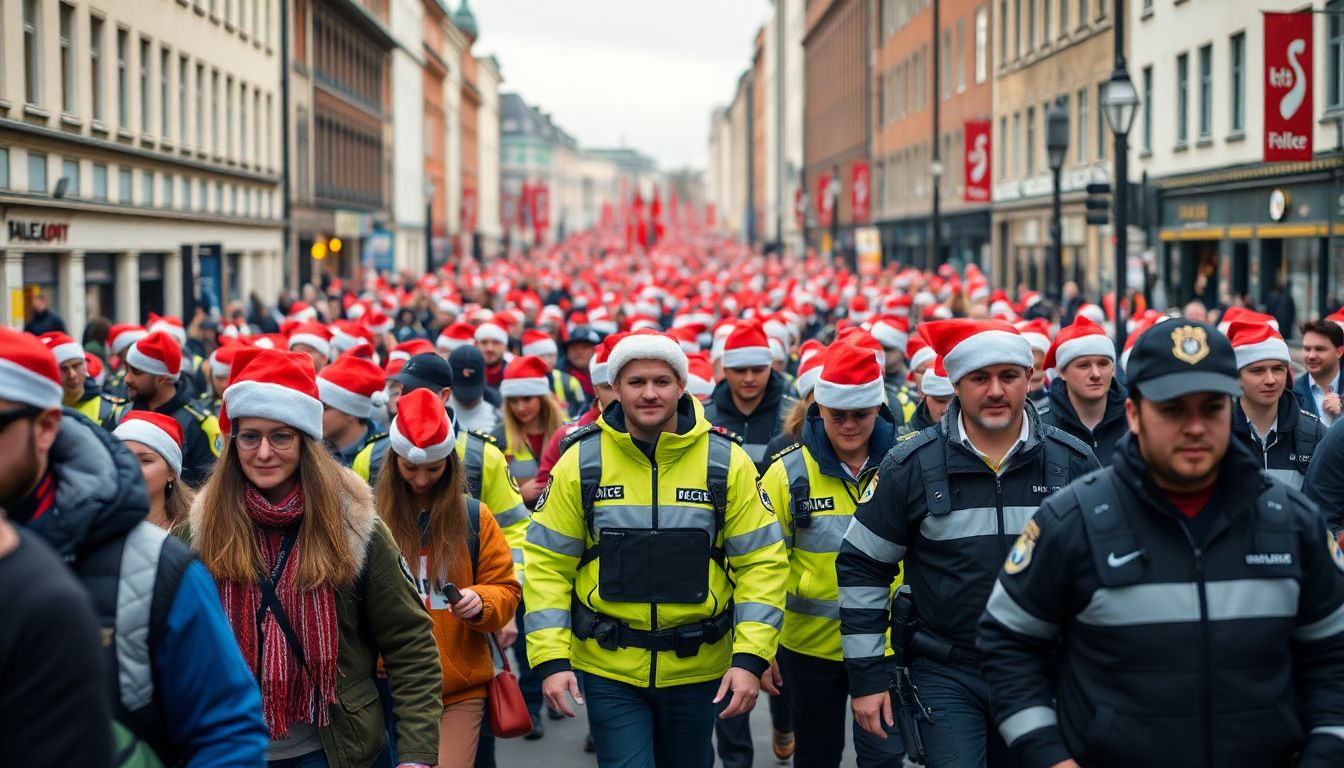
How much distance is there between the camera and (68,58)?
29734 mm

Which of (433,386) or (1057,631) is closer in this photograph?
(1057,631)

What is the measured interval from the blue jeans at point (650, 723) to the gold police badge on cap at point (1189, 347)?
2529 mm

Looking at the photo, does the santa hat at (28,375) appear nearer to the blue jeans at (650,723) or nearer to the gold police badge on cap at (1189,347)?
the gold police badge on cap at (1189,347)

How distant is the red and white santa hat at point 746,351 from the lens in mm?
9695

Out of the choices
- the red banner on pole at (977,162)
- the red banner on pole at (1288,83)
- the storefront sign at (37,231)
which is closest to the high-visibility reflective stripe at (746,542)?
the red banner on pole at (1288,83)

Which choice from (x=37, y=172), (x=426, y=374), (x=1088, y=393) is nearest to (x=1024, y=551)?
(x=1088, y=393)

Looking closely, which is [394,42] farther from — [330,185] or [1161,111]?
[1161,111]

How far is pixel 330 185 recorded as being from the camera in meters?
62.2

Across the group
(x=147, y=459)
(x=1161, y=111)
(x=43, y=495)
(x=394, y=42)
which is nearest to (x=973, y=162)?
(x=1161, y=111)

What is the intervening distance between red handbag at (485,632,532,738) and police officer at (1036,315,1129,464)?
2.82 metres

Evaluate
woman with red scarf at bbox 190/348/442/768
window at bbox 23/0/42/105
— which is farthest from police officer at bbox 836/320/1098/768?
window at bbox 23/0/42/105

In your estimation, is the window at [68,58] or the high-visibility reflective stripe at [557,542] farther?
the window at [68,58]

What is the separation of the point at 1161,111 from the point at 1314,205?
8859mm

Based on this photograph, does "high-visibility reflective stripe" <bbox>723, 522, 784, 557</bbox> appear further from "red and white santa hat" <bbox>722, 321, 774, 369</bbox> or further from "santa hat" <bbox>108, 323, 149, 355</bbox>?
"santa hat" <bbox>108, 323, 149, 355</bbox>
